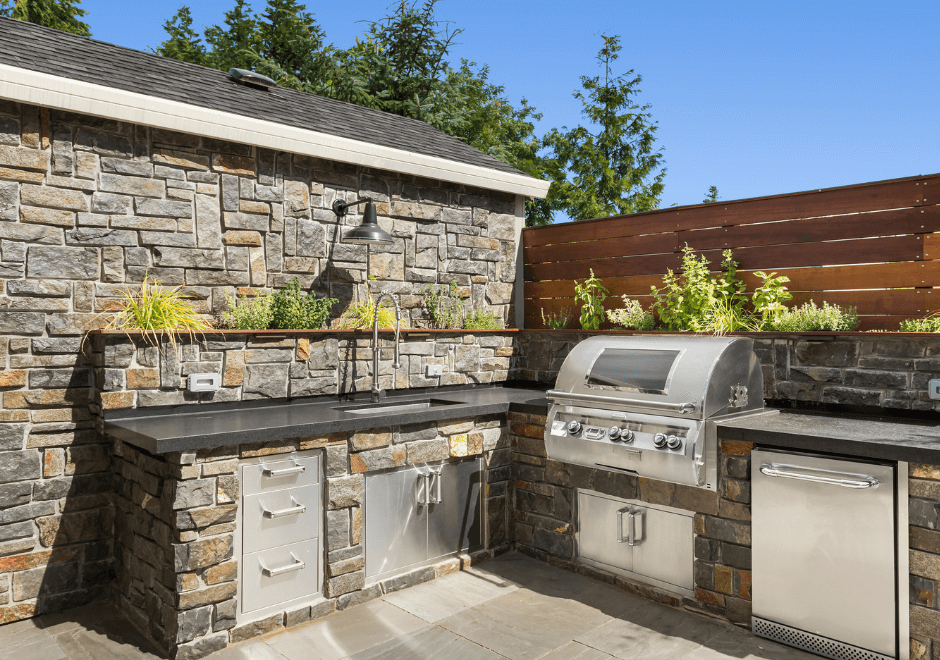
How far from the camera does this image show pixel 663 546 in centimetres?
345

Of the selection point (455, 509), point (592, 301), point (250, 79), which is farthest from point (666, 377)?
point (250, 79)

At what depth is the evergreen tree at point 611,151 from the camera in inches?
477

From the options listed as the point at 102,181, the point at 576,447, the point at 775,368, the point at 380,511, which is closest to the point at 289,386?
the point at 380,511

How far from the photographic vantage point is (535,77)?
14.3 m

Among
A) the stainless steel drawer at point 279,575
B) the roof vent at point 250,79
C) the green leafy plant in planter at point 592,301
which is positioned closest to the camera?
the stainless steel drawer at point 279,575

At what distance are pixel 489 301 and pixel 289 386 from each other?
202cm

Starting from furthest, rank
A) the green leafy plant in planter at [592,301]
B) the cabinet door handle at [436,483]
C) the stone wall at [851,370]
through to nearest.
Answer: the green leafy plant in planter at [592,301], the cabinet door handle at [436,483], the stone wall at [851,370]

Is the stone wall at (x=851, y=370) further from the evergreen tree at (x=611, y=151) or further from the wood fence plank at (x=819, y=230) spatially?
the evergreen tree at (x=611, y=151)

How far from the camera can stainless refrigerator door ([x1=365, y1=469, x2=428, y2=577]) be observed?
3.49m

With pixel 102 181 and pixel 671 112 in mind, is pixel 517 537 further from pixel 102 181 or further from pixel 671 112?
pixel 671 112

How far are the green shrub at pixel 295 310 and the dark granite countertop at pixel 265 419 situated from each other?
488 millimetres

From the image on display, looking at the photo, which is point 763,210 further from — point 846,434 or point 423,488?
point 423,488

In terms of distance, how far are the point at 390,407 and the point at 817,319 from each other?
2662 mm

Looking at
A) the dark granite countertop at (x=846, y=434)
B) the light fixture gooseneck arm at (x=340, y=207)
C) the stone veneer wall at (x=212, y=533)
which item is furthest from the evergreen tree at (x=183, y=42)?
the dark granite countertop at (x=846, y=434)
